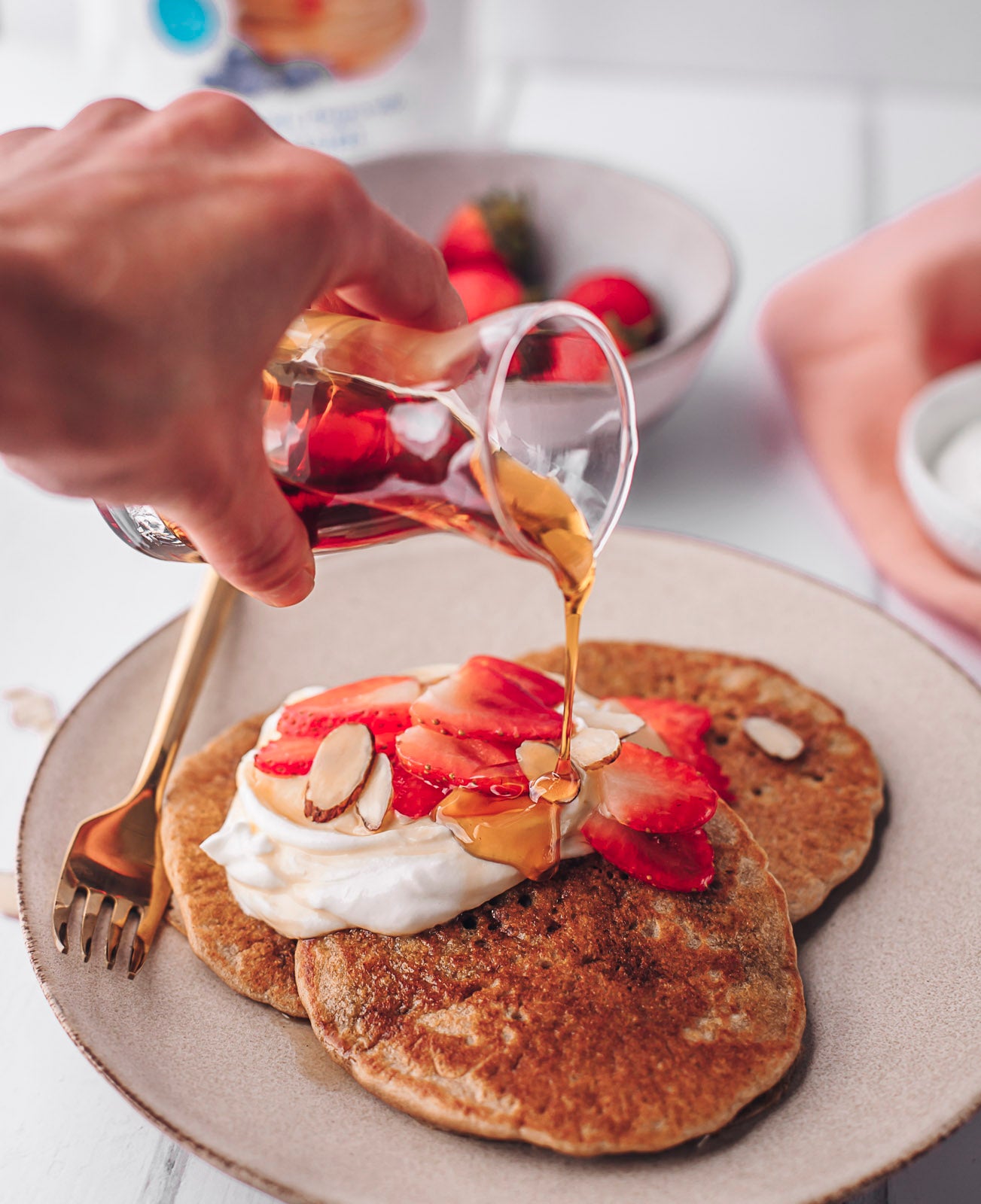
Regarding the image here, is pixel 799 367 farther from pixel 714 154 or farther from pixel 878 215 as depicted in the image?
pixel 714 154

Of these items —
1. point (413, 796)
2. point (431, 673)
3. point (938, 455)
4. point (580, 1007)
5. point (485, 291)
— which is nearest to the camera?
point (580, 1007)

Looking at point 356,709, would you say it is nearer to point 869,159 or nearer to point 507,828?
point 507,828

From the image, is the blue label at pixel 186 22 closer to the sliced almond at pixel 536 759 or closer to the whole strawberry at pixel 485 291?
the whole strawberry at pixel 485 291

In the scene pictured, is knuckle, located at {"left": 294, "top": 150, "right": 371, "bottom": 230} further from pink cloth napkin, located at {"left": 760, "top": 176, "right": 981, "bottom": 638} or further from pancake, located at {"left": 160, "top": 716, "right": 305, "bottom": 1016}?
pink cloth napkin, located at {"left": 760, "top": 176, "right": 981, "bottom": 638}

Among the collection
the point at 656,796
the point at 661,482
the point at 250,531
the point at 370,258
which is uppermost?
the point at 370,258

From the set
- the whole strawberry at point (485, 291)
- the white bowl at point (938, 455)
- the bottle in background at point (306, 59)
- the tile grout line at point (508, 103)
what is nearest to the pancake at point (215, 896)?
the whole strawberry at point (485, 291)

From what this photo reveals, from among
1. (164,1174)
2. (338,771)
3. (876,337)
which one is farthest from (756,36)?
(164,1174)
